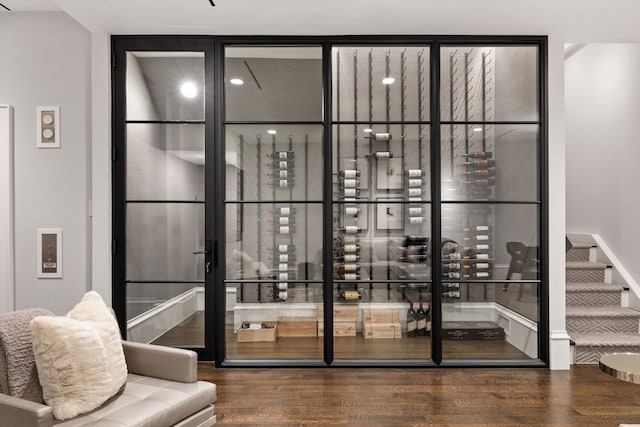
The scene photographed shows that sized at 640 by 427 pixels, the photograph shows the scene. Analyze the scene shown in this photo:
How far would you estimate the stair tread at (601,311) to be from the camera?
3717 millimetres

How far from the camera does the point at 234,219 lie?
3434 millimetres

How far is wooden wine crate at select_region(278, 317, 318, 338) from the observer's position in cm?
344

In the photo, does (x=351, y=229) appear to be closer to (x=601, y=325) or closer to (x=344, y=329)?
(x=344, y=329)

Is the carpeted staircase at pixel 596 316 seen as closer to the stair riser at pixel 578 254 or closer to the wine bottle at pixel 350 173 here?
the stair riser at pixel 578 254

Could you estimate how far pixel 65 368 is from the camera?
5.78 feet

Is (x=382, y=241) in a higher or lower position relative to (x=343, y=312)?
higher

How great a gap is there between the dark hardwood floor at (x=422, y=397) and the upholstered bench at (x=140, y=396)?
570mm

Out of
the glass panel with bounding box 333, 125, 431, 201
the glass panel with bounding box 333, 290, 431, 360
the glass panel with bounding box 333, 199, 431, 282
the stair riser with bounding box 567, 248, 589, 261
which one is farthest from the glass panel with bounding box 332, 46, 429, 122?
the stair riser with bounding box 567, 248, 589, 261

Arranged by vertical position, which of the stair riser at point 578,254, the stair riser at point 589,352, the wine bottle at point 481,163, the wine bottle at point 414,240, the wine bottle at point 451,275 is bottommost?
the stair riser at point 589,352

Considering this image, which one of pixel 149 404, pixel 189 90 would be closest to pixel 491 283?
pixel 149 404

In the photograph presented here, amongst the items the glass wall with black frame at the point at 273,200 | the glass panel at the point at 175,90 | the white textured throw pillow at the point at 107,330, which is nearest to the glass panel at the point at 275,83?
the glass wall with black frame at the point at 273,200

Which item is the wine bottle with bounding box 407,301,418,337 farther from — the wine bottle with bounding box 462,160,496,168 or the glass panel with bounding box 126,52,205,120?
the glass panel with bounding box 126,52,205,120

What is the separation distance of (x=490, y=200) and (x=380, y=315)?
1314 millimetres

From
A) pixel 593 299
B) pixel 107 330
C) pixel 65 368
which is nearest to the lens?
pixel 65 368
